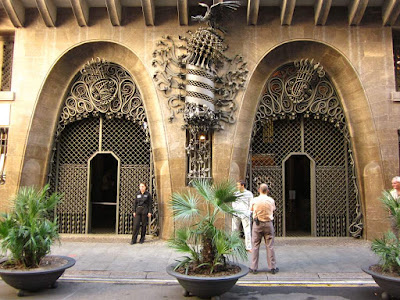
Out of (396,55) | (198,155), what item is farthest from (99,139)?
(396,55)

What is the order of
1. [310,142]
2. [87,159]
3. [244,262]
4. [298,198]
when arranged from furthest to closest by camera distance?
[298,198] < [87,159] < [310,142] < [244,262]

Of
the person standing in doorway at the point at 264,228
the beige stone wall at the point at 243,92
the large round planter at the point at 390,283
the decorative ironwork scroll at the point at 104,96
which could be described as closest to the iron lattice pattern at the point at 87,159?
the decorative ironwork scroll at the point at 104,96

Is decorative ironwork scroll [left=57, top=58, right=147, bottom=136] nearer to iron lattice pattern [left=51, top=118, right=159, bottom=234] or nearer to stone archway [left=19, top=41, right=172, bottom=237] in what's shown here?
stone archway [left=19, top=41, right=172, bottom=237]

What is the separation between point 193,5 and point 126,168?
18.7 feet

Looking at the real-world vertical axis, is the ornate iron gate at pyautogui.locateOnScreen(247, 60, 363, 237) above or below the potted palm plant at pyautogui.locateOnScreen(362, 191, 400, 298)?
above

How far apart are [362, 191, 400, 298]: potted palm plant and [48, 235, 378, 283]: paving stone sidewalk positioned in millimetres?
1429

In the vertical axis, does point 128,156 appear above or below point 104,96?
below

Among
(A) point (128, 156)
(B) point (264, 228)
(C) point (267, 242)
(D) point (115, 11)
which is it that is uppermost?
(D) point (115, 11)

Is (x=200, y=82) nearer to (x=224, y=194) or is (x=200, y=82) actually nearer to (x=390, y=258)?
(x=224, y=194)

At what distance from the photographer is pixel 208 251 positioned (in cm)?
621

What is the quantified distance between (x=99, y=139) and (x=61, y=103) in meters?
1.70

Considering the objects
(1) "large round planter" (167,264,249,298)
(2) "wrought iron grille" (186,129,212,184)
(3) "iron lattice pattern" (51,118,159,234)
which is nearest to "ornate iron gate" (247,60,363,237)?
(2) "wrought iron grille" (186,129,212,184)

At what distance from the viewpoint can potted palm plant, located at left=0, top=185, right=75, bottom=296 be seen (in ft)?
20.2

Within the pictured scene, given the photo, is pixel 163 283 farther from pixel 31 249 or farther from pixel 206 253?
pixel 31 249
